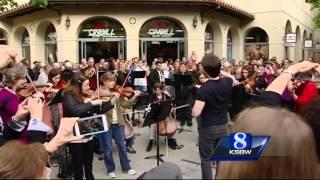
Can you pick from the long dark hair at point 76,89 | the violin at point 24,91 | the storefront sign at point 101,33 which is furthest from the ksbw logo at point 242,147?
the storefront sign at point 101,33

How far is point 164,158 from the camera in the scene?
8891 millimetres

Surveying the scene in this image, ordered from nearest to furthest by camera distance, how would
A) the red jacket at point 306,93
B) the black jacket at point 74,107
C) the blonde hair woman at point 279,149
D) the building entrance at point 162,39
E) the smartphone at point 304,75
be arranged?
the blonde hair woman at point 279,149
the smartphone at point 304,75
the black jacket at point 74,107
the red jacket at point 306,93
the building entrance at point 162,39

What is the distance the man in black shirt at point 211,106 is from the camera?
5.59m

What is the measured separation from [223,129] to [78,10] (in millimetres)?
16470

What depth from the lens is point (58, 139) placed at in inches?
116

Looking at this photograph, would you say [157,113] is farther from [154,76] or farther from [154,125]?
[154,76]

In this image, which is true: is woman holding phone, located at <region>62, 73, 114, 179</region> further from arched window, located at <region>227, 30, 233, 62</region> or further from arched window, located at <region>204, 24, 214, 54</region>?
arched window, located at <region>227, 30, 233, 62</region>

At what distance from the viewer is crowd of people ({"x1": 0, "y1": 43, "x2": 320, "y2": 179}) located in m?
1.50

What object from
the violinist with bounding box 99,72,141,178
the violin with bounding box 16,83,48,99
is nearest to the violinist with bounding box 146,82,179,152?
the violinist with bounding box 99,72,141,178

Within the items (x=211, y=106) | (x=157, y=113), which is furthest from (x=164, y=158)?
(x=211, y=106)

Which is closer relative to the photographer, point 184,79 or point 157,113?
point 157,113

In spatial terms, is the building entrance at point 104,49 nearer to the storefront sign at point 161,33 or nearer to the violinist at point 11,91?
the storefront sign at point 161,33

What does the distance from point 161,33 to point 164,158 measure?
46.9ft

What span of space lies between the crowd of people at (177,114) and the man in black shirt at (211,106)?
13 mm
